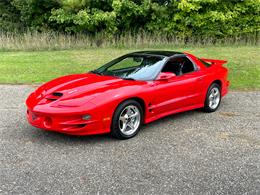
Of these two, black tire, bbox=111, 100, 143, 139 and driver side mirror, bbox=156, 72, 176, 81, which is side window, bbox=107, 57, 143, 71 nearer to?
driver side mirror, bbox=156, 72, 176, 81

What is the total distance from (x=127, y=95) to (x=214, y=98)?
2545 millimetres

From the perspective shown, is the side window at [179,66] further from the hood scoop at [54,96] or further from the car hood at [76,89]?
the hood scoop at [54,96]

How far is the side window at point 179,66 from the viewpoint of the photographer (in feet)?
19.9

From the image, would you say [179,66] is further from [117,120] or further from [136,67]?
[117,120]

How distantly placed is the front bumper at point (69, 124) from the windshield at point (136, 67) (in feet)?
4.11

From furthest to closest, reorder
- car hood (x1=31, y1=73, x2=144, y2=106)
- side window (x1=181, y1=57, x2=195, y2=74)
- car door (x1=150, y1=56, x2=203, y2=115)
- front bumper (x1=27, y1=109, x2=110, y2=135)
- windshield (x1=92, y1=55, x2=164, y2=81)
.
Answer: side window (x1=181, y1=57, x2=195, y2=74)
windshield (x1=92, y1=55, x2=164, y2=81)
car door (x1=150, y1=56, x2=203, y2=115)
car hood (x1=31, y1=73, x2=144, y2=106)
front bumper (x1=27, y1=109, x2=110, y2=135)

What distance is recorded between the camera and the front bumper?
463 centimetres

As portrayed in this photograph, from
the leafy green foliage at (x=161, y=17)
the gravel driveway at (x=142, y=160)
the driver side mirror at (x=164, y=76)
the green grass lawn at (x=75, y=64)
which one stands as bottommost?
the gravel driveway at (x=142, y=160)

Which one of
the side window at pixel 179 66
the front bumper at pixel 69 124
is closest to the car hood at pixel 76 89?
the front bumper at pixel 69 124

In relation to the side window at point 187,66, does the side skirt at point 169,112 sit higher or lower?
lower

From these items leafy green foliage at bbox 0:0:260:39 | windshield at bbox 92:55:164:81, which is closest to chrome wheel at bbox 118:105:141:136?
windshield at bbox 92:55:164:81

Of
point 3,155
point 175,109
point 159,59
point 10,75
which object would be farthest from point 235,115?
point 10,75

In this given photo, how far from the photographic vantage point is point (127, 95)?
A: 5.00 meters

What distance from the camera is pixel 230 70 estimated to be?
11.0m
